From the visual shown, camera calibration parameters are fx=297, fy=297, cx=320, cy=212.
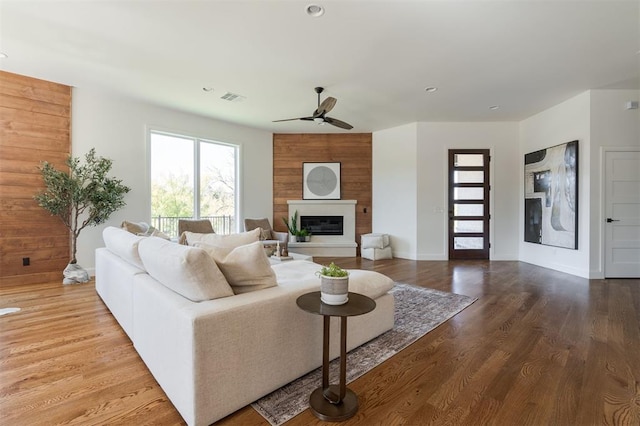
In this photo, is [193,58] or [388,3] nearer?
[388,3]

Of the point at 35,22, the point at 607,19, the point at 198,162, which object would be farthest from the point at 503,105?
the point at 35,22

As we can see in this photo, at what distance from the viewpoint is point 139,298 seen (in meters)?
2.08

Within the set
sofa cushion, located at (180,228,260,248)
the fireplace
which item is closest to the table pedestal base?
sofa cushion, located at (180,228,260,248)

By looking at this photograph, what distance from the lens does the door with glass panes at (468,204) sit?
6.11 metres

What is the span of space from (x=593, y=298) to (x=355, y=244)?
4.08 metres

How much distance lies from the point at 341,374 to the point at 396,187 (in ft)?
17.7

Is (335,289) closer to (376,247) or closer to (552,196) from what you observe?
(376,247)

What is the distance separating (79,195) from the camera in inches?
166

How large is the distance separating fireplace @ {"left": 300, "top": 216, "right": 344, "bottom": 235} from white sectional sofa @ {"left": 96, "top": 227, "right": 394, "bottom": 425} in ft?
15.7

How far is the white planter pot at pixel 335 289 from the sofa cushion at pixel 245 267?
1.49 ft

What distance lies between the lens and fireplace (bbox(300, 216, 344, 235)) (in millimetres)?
7074

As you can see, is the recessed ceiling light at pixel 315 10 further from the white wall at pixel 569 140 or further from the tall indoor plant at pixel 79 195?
the white wall at pixel 569 140

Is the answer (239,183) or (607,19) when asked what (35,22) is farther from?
(607,19)

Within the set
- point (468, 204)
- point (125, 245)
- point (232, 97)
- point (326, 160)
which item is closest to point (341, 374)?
point (125, 245)
